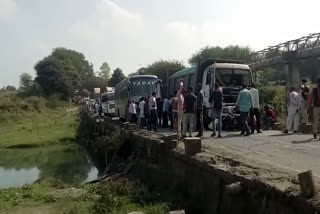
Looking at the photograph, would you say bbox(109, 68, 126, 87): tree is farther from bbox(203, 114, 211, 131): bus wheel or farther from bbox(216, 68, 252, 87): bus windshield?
bbox(216, 68, 252, 87): bus windshield

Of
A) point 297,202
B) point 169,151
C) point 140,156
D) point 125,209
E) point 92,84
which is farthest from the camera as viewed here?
point 92,84

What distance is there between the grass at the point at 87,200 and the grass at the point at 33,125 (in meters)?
24.4

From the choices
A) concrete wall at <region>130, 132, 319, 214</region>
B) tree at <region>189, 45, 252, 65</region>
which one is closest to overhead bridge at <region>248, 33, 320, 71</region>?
concrete wall at <region>130, 132, 319, 214</region>

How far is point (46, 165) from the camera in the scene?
92.8ft

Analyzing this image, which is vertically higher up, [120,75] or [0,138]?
[120,75]

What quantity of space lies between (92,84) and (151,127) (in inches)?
3470

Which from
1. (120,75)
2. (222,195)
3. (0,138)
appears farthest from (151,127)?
(120,75)

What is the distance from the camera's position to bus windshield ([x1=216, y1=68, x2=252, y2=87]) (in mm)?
17906

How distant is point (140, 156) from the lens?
1560 centimetres

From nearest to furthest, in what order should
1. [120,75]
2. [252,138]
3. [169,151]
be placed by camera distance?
[169,151], [252,138], [120,75]

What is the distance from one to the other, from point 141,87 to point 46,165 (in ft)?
26.9

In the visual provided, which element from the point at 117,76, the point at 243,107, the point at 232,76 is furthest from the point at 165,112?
the point at 117,76

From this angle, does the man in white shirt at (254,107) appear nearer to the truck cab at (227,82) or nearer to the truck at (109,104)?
the truck cab at (227,82)

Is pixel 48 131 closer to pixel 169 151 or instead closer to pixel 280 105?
pixel 280 105
